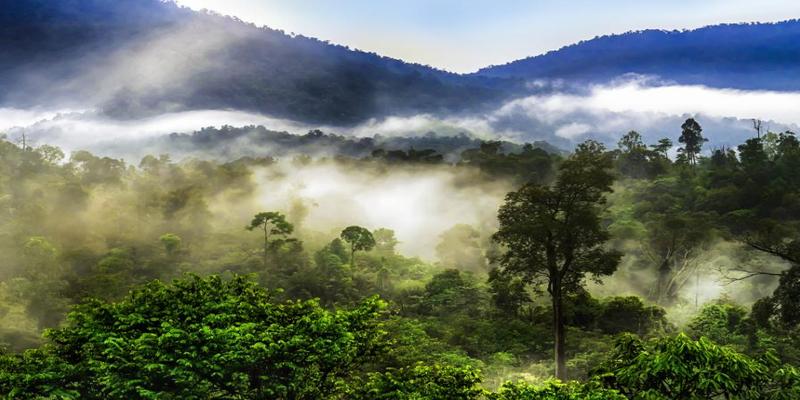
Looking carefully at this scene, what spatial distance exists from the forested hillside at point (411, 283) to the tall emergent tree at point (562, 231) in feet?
0.36

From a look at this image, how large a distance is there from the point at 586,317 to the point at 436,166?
68836 millimetres

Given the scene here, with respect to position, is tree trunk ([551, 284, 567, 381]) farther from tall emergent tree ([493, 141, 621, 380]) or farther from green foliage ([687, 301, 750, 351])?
green foliage ([687, 301, 750, 351])

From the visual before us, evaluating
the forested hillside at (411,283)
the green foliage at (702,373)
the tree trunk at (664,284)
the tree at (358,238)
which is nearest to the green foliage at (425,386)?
A: the forested hillside at (411,283)

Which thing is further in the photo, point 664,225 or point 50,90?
point 50,90

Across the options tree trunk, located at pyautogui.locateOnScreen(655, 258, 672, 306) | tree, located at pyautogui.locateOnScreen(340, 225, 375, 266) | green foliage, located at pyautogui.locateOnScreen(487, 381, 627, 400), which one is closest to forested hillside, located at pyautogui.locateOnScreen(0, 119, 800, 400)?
green foliage, located at pyautogui.locateOnScreen(487, 381, 627, 400)

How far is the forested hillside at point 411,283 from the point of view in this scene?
13.6 meters

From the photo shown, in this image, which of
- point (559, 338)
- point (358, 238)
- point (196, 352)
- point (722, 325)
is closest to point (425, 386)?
point (196, 352)

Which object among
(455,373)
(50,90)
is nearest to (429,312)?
(455,373)

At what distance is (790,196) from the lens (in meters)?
50.7

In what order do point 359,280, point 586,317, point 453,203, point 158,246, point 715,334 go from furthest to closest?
point 453,203
point 158,246
point 359,280
point 586,317
point 715,334

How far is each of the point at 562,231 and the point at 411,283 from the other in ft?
86.7

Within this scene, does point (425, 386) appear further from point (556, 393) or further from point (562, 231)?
point (562, 231)

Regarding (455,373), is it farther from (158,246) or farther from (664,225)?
(158,246)

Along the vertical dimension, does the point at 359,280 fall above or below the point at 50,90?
below
